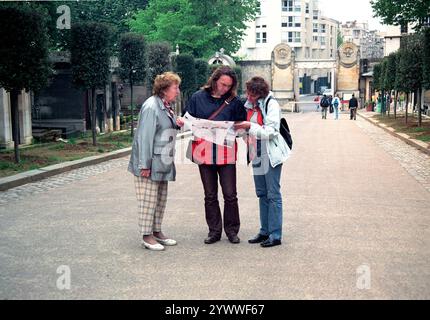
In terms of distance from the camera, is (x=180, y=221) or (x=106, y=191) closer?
(x=180, y=221)

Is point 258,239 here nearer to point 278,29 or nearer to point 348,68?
point 348,68

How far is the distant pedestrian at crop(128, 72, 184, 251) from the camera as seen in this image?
21.9 feet

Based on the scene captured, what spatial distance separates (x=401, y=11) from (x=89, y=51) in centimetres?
1564

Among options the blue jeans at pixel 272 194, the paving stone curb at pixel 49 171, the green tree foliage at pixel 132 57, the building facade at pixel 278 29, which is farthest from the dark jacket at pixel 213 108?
the building facade at pixel 278 29

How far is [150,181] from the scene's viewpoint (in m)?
6.77

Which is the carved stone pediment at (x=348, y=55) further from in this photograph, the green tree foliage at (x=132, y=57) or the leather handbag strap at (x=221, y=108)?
the leather handbag strap at (x=221, y=108)

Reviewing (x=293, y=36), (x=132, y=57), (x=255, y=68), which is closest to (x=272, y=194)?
(x=132, y=57)

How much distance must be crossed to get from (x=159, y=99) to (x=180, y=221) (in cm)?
217

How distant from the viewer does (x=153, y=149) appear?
671cm

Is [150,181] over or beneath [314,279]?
over

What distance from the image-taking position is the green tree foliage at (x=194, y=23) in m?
51.0

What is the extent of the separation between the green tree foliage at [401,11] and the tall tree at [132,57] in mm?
11861
